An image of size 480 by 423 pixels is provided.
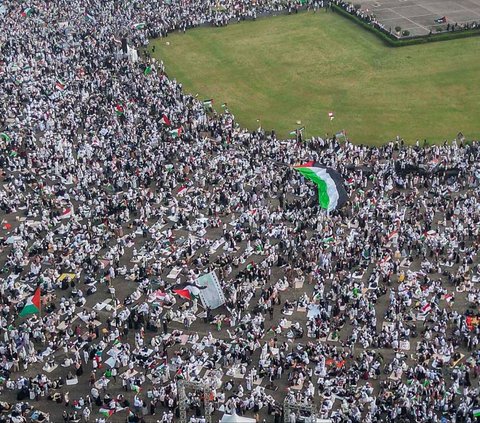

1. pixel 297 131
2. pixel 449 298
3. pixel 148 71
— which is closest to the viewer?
pixel 449 298

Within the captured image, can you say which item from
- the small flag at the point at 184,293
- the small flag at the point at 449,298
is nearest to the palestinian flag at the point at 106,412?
the small flag at the point at 184,293

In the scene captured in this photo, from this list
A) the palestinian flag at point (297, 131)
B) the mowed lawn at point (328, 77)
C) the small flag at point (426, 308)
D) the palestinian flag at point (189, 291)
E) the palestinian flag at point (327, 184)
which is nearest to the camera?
the small flag at point (426, 308)

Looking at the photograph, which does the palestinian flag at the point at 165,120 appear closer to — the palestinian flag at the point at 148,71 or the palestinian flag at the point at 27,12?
the palestinian flag at the point at 148,71

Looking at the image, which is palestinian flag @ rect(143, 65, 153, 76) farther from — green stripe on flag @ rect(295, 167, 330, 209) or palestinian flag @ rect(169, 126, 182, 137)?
green stripe on flag @ rect(295, 167, 330, 209)

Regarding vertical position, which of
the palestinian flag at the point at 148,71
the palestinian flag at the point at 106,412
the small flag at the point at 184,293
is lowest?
the palestinian flag at the point at 106,412

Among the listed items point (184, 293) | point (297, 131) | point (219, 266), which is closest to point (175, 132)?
point (297, 131)

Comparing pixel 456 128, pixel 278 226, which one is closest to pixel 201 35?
pixel 456 128

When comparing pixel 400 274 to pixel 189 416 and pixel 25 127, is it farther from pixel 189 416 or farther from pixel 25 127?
pixel 25 127

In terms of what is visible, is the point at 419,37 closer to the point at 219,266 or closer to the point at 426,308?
the point at 219,266
